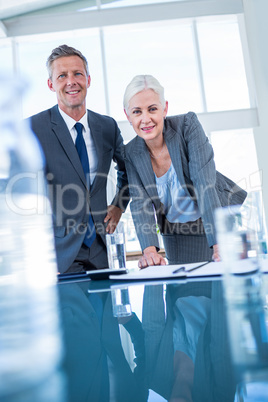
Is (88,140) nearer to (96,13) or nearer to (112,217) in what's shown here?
(112,217)

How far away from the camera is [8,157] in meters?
1.80

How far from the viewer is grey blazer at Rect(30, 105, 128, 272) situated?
1.72 m

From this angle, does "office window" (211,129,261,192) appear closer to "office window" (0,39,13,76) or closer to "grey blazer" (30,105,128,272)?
"office window" (0,39,13,76)

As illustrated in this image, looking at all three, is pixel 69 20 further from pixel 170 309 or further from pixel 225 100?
pixel 170 309

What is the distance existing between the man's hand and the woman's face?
36 centimetres

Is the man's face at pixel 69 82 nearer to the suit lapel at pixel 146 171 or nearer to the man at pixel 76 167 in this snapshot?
the man at pixel 76 167

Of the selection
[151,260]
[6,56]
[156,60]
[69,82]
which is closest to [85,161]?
[69,82]

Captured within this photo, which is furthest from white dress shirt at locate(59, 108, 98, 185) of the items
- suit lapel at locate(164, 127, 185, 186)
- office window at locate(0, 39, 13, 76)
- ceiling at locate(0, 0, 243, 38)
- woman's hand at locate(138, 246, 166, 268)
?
office window at locate(0, 39, 13, 76)

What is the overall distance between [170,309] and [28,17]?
23.4 ft

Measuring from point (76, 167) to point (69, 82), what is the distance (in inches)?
17.5

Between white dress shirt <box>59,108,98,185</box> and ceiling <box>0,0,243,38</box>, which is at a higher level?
ceiling <box>0,0,243,38</box>

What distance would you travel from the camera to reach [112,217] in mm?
1765

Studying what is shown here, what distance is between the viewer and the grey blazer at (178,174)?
1.54 meters

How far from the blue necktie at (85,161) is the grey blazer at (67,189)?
1.1 inches
